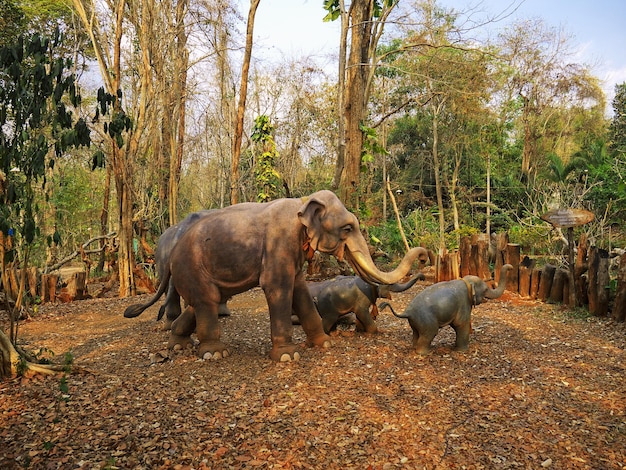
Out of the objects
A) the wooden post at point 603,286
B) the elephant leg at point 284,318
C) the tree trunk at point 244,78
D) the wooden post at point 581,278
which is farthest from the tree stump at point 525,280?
the tree trunk at point 244,78

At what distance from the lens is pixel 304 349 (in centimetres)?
488

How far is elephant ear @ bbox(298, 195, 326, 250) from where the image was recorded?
4.41 m

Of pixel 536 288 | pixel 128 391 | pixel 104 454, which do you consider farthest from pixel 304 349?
pixel 536 288

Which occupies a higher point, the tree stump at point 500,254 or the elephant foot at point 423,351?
the tree stump at point 500,254

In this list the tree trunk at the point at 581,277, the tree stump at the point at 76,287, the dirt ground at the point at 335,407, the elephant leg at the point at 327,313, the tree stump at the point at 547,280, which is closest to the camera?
the dirt ground at the point at 335,407

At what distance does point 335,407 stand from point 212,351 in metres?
1.64

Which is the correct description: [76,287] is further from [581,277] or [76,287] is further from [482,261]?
[581,277]

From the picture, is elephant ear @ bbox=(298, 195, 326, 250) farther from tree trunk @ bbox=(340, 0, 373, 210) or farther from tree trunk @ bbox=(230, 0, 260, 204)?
tree trunk @ bbox=(230, 0, 260, 204)

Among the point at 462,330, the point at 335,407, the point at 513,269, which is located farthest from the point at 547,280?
the point at 335,407

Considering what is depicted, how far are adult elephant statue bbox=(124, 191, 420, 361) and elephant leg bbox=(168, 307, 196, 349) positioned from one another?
198 mm

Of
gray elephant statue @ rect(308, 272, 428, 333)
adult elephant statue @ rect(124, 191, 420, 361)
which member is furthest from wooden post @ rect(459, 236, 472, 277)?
adult elephant statue @ rect(124, 191, 420, 361)

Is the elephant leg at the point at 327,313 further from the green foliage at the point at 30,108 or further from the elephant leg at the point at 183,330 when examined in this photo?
the green foliage at the point at 30,108

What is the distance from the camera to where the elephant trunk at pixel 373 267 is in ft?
14.2

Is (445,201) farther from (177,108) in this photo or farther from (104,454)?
(104,454)
